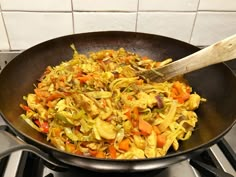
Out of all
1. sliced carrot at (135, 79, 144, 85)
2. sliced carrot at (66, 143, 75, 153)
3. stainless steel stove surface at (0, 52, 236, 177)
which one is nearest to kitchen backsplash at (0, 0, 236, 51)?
sliced carrot at (135, 79, 144, 85)

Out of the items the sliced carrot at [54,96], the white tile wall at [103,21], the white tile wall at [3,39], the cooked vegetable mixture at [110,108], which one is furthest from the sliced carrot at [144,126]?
the white tile wall at [3,39]

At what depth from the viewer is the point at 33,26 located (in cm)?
102

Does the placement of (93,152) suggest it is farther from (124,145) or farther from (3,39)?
(3,39)

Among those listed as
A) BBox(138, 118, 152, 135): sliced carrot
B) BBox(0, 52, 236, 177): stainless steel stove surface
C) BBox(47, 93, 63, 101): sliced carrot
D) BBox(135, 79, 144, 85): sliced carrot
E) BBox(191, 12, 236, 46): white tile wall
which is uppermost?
BBox(191, 12, 236, 46): white tile wall

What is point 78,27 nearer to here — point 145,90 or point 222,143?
point 145,90

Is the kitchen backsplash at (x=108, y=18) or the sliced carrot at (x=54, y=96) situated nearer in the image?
the sliced carrot at (x=54, y=96)

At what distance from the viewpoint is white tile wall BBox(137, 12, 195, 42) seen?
1.04 metres

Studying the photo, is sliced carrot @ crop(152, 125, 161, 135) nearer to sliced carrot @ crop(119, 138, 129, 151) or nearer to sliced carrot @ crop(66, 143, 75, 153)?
sliced carrot @ crop(119, 138, 129, 151)

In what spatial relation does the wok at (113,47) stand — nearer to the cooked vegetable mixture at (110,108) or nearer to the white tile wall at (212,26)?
the cooked vegetable mixture at (110,108)
